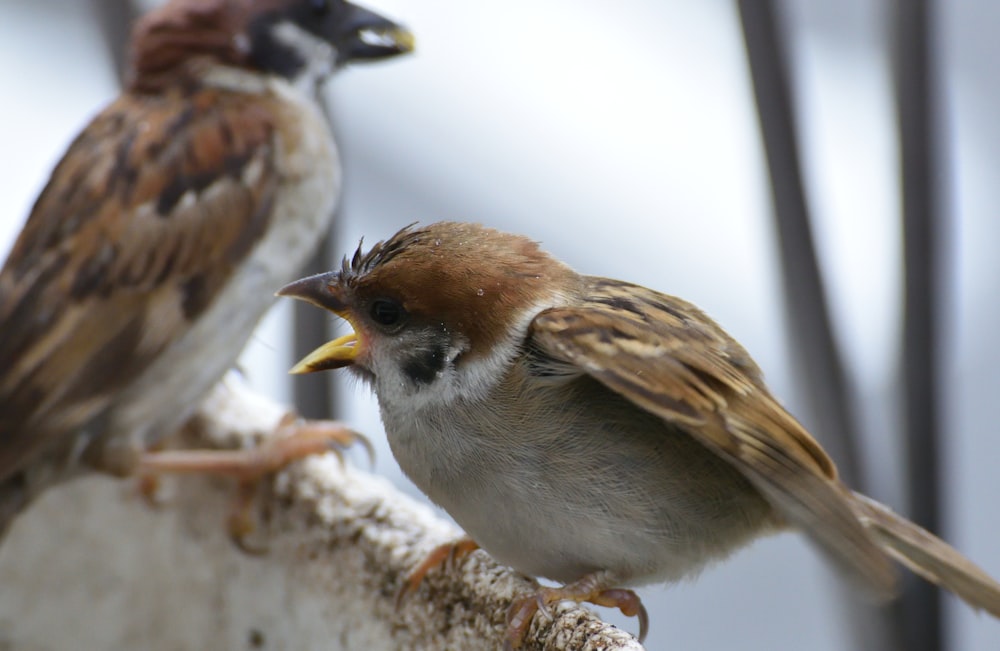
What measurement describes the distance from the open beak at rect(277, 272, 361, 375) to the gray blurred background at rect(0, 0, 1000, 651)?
150 cm

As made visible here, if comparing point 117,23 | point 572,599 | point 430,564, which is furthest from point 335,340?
point 117,23

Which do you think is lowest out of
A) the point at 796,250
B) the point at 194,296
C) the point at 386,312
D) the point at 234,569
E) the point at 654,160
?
the point at 654,160

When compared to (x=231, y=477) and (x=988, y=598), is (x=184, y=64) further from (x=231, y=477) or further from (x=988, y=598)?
(x=988, y=598)

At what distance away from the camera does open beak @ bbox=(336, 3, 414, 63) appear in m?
1.95

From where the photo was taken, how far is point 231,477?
1.60 metres

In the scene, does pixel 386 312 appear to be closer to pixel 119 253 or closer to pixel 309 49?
pixel 119 253

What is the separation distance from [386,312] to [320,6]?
0.83 meters

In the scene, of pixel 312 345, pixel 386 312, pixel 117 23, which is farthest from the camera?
pixel 117 23

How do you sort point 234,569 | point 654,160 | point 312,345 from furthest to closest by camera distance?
point 654,160 < point 312,345 < point 234,569

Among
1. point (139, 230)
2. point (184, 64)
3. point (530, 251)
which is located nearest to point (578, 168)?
point (184, 64)

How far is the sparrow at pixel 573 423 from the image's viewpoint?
3.83ft

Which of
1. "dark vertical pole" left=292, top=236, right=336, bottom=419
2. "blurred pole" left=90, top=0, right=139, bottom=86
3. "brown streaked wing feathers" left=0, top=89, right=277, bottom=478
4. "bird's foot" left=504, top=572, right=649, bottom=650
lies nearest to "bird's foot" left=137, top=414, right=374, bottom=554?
"brown streaked wing feathers" left=0, top=89, right=277, bottom=478

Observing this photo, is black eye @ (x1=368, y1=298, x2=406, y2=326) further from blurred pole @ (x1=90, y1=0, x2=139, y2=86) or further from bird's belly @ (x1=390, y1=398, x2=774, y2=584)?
blurred pole @ (x1=90, y1=0, x2=139, y2=86)

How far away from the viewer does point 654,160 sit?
3.42 metres
